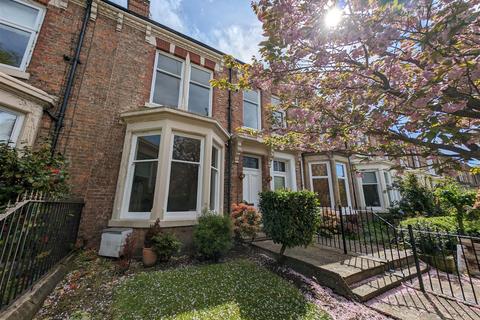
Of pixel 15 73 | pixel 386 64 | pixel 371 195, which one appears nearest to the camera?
pixel 386 64

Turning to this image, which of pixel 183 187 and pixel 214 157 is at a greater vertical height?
pixel 214 157

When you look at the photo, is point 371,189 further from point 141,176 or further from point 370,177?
point 141,176

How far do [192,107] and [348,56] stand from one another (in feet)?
19.4

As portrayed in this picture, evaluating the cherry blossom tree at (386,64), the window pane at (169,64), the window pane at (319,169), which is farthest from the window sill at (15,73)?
the window pane at (319,169)

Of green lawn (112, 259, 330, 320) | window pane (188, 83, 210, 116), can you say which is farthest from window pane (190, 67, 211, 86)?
green lawn (112, 259, 330, 320)

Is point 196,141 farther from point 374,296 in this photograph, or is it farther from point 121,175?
point 374,296

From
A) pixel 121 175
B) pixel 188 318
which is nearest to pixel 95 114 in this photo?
pixel 121 175

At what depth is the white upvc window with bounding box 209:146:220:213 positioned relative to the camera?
6.87 metres

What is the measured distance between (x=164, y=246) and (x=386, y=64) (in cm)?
550

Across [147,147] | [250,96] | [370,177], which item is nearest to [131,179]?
[147,147]

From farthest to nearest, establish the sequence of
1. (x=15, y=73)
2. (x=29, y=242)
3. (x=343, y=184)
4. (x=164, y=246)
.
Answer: (x=343, y=184), (x=15, y=73), (x=164, y=246), (x=29, y=242)

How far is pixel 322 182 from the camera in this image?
10250mm

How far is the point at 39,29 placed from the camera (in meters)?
5.76

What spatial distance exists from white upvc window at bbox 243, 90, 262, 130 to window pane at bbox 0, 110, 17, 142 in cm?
702
